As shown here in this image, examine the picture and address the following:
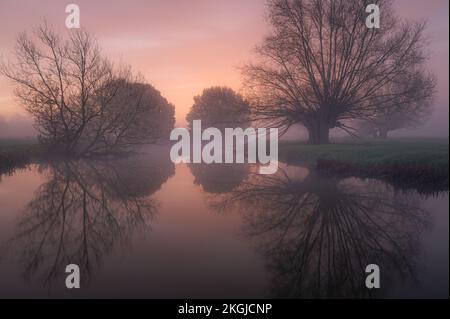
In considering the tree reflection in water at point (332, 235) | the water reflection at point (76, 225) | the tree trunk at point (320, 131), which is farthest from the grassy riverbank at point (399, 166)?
the tree trunk at point (320, 131)

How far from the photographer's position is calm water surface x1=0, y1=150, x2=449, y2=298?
4059 mm

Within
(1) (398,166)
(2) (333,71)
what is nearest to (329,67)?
(2) (333,71)

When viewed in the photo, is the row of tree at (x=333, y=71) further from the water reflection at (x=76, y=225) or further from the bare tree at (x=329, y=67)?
the water reflection at (x=76, y=225)

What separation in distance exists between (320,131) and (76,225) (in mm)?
23509

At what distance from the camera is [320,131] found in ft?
88.9

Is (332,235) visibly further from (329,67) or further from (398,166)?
(329,67)

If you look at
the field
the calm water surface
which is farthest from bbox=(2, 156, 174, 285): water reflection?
the field

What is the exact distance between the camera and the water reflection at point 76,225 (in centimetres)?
493

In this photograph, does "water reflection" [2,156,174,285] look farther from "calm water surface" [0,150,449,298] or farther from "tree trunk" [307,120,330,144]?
"tree trunk" [307,120,330,144]

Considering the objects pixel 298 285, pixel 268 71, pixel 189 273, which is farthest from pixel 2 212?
pixel 268 71

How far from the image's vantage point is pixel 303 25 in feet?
77.7

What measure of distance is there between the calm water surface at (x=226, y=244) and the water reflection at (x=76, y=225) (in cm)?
3

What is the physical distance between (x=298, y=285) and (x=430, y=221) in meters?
4.19
